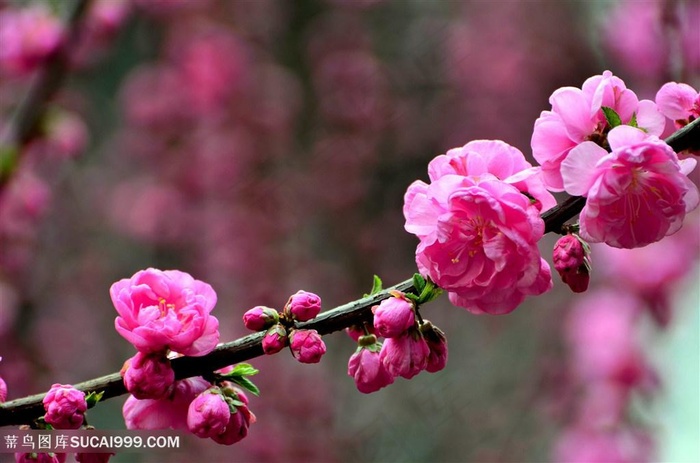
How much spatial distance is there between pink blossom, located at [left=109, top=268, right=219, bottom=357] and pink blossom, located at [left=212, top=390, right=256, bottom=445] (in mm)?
54

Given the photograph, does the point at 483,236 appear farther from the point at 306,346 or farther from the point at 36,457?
the point at 36,457

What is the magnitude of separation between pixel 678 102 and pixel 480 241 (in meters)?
0.17

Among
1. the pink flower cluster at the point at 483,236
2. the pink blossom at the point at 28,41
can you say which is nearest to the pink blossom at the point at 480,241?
the pink flower cluster at the point at 483,236

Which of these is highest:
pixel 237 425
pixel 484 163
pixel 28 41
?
pixel 28 41

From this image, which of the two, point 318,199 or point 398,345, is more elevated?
point 318,199

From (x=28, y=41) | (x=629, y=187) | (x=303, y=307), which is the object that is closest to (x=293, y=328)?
(x=303, y=307)

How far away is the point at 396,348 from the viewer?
0.54 m

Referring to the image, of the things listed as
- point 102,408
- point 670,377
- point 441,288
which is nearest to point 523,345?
point 670,377

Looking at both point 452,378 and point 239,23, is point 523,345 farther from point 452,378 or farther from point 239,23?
point 239,23

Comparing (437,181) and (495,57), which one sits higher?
(495,57)

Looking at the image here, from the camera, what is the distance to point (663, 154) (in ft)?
1.61

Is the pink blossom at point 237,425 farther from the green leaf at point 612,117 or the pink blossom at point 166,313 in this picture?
the green leaf at point 612,117

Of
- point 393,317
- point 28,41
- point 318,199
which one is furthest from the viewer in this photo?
point 318,199

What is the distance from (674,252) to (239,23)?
149cm
